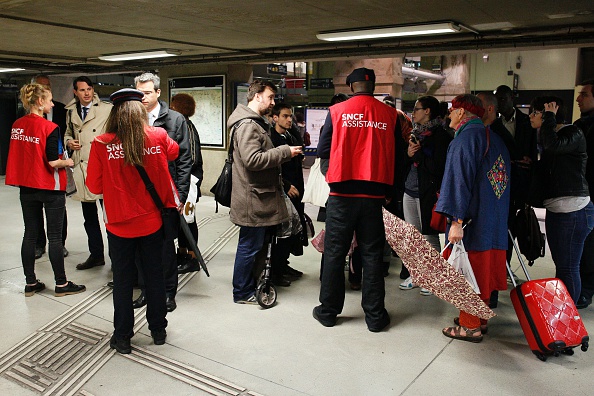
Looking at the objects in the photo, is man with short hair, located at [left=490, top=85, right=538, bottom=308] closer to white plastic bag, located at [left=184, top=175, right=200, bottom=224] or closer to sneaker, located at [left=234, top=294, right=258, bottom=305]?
sneaker, located at [left=234, top=294, right=258, bottom=305]

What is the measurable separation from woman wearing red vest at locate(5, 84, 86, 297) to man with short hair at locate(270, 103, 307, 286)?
1.68 meters

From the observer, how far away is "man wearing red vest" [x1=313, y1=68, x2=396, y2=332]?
3.23 meters

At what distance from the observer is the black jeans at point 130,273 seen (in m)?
2.93

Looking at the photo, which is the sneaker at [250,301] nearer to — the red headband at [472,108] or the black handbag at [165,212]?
the black handbag at [165,212]

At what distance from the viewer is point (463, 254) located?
10.00 ft

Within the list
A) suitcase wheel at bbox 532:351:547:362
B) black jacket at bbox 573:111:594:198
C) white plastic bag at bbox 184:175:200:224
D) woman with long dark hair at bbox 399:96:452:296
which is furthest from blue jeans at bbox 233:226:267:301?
black jacket at bbox 573:111:594:198

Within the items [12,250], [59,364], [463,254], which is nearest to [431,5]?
[463,254]

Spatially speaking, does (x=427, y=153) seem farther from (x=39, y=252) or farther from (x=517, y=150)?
(x=39, y=252)

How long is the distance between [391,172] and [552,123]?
1147 mm

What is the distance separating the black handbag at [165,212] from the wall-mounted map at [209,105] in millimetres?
5164

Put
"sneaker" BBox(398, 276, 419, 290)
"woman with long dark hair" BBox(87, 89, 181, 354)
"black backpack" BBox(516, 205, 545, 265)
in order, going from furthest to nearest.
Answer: "sneaker" BBox(398, 276, 419, 290)
"black backpack" BBox(516, 205, 545, 265)
"woman with long dark hair" BBox(87, 89, 181, 354)

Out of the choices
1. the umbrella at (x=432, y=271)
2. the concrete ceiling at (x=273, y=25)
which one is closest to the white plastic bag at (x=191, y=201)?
the concrete ceiling at (x=273, y=25)

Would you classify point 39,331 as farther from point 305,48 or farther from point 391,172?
point 305,48

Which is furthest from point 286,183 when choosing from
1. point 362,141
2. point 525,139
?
→ point 525,139
